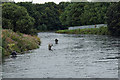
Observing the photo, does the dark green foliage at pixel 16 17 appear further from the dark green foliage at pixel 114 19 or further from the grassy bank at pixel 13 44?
the dark green foliage at pixel 114 19

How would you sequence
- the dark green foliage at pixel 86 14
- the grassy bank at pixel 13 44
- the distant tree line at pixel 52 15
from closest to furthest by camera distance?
1. the grassy bank at pixel 13 44
2. the distant tree line at pixel 52 15
3. the dark green foliage at pixel 86 14

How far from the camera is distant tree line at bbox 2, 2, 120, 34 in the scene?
163 ft

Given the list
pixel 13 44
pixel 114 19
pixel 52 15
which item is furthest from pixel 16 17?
pixel 52 15

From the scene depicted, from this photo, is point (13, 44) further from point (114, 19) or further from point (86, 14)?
point (86, 14)

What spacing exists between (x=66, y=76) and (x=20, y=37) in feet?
71.5

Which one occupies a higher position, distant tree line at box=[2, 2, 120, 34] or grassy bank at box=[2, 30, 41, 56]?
distant tree line at box=[2, 2, 120, 34]

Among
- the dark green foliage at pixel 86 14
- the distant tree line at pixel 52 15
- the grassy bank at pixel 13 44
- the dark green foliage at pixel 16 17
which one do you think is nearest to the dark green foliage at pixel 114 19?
the distant tree line at pixel 52 15

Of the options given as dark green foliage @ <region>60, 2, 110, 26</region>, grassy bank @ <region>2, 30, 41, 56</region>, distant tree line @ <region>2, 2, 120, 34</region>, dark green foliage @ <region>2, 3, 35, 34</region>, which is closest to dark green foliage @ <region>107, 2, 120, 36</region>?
distant tree line @ <region>2, 2, 120, 34</region>

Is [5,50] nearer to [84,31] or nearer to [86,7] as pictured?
[84,31]

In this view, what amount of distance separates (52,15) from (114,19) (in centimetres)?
7729

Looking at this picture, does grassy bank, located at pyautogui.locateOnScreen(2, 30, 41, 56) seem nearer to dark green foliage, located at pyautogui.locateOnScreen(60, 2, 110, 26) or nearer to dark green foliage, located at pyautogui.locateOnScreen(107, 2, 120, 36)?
dark green foliage, located at pyautogui.locateOnScreen(107, 2, 120, 36)

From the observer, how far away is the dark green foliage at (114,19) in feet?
247

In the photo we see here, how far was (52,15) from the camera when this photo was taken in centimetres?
15175

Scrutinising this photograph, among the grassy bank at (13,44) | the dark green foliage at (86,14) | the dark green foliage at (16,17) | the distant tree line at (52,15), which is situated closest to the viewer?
the grassy bank at (13,44)
